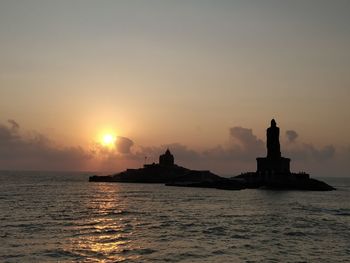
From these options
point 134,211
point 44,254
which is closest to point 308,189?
point 134,211

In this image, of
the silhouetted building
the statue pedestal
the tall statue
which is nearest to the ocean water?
the statue pedestal

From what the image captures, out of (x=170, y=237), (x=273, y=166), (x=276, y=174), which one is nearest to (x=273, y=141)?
(x=273, y=166)

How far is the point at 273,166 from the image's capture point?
162 m

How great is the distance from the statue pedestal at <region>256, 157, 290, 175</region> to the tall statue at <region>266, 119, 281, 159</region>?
1.77m

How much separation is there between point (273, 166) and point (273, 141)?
887cm

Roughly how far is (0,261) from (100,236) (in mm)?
13466

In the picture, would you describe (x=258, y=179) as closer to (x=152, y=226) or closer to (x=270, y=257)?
(x=152, y=226)

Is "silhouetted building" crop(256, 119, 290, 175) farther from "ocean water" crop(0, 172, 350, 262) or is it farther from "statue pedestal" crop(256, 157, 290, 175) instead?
"ocean water" crop(0, 172, 350, 262)

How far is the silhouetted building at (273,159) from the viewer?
532ft

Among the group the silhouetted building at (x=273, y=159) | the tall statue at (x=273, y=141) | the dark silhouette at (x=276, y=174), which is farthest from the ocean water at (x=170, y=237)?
the tall statue at (x=273, y=141)

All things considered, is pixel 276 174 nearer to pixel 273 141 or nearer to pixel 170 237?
pixel 273 141

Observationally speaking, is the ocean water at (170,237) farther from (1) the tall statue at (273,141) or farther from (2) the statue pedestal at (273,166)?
(1) the tall statue at (273,141)

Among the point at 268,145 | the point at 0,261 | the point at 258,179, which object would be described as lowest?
the point at 0,261

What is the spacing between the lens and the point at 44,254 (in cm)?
3550
